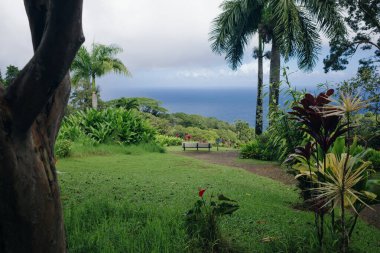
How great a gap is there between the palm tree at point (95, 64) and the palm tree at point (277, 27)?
9.32 m

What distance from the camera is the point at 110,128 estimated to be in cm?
1577

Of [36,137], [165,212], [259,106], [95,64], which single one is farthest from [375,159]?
[95,64]

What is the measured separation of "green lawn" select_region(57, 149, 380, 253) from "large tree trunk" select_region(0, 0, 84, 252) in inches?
43.9

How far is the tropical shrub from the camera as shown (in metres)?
15.3

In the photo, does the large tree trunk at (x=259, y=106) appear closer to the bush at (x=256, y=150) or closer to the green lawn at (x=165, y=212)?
the bush at (x=256, y=150)

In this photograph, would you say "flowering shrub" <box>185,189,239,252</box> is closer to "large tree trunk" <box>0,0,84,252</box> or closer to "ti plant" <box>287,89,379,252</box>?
"ti plant" <box>287,89,379,252</box>

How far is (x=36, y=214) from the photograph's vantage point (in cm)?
260

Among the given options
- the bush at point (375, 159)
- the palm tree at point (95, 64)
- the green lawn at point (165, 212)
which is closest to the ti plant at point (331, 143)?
the green lawn at point (165, 212)

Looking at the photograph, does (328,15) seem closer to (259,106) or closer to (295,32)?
(295,32)

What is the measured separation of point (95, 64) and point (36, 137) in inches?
964

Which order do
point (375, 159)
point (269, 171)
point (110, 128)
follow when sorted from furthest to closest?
point (110, 128) < point (375, 159) < point (269, 171)

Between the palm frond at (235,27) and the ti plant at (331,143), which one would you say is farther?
the palm frond at (235,27)

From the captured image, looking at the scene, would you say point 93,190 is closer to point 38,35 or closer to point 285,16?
point 38,35

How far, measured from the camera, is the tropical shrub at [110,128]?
50.3ft
